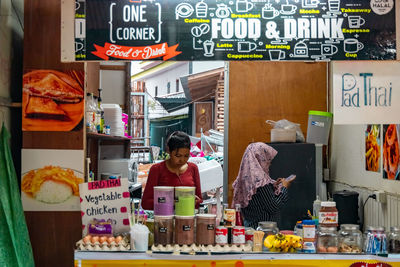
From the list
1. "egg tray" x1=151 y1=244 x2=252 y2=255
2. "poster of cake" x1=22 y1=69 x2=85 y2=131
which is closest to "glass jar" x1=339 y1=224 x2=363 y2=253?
"egg tray" x1=151 y1=244 x2=252 y2=255

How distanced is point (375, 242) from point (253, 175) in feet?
6.82

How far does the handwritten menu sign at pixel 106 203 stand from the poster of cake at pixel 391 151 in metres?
3.05

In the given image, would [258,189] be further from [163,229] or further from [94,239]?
[94,239]

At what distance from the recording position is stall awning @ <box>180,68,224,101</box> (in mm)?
11266

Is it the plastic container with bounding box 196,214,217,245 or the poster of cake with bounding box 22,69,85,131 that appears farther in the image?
the poster of cake with bounding box 22,69,85,131

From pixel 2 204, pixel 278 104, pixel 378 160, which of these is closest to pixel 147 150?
pixel 278 104

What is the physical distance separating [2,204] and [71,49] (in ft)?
4.37

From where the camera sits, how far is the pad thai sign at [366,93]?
352cm

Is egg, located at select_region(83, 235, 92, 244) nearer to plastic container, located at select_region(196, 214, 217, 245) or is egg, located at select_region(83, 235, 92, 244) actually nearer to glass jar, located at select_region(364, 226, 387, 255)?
plastic container, located at select_region(196, 214, 217, 245)

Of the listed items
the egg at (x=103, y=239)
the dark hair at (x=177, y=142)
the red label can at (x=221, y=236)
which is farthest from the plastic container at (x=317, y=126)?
the egg at (x=103, y=239)

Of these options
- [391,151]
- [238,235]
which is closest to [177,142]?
[238,235]

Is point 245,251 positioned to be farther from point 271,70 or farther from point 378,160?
point 271,70

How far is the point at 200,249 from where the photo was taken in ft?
10.3

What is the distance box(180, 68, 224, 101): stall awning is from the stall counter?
8105 mm
